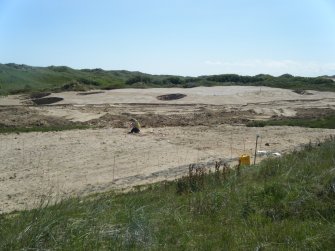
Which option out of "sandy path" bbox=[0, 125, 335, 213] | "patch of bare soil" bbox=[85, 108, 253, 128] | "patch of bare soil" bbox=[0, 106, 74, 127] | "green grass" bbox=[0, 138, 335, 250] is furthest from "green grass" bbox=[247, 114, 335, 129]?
"green grass" bbox=[0, 138, 335, 250]

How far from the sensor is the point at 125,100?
38844 millimetres

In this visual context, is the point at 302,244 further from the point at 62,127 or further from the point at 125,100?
the point at 125,100

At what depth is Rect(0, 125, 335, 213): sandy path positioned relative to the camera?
45.3 feet

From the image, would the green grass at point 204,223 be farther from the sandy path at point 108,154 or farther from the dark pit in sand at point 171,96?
the dark pit in sand at point 171,96

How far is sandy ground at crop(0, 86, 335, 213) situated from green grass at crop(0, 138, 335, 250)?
5.56ft

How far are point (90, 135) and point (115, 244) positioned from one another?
18.7 m

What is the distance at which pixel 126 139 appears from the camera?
22.4m

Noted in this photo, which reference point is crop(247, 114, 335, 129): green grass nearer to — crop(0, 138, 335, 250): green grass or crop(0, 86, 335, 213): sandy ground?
crop(0, 86, 335, 213): sandy ground

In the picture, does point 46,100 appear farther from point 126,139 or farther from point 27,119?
point 126,139

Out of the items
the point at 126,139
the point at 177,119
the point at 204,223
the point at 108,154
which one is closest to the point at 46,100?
the point at 177,119

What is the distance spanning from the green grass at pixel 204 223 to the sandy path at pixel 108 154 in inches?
155

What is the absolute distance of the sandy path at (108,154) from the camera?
1380 cm

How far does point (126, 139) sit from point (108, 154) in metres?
3.70

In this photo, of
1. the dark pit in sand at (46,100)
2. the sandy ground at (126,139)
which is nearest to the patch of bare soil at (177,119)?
the sandy ground at (126,139)
